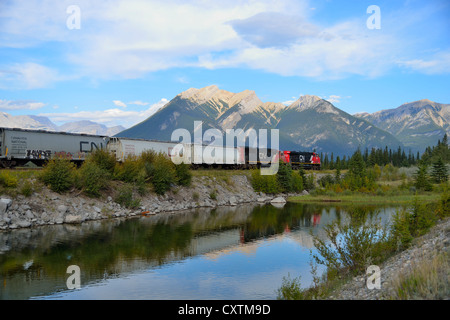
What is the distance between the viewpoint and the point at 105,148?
54.6 metres

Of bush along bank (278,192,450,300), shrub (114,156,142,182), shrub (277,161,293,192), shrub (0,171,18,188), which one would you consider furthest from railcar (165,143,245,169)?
bush along bank (278,192,450,300)

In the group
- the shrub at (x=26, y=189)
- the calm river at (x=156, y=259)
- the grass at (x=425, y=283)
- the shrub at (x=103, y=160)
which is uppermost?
the shrub at (x=103, y=160)

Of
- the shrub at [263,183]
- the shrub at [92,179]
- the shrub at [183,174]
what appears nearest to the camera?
the shrub at [92,179]

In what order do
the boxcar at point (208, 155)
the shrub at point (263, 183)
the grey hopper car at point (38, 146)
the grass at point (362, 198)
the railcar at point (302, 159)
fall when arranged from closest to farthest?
the grey hopper car at point (38, 146) → the boxcar at point (208, 155) → the grass at point (362, 198) → the shrub at point (263, 183) → the railcar at point (302, 159)

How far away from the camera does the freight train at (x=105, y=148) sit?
44.2 m

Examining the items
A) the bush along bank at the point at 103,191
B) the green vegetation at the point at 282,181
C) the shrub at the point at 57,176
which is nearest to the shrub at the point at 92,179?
the bush along bank at the point at 103,191

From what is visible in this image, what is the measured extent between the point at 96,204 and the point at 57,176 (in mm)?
5053

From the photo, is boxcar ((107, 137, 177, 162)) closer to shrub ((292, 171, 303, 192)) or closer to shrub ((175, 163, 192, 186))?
shrub ((175, 163, 192, 186))

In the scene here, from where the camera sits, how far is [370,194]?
238 feet

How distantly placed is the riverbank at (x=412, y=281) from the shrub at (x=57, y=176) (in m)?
30.9

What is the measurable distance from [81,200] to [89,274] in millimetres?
20494

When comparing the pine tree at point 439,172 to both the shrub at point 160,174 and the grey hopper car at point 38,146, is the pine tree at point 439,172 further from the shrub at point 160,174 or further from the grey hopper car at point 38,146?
the grey hopper car at point 38,146

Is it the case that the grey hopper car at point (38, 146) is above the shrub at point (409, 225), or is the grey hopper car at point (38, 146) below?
above

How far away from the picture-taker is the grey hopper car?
4344 centimetres
